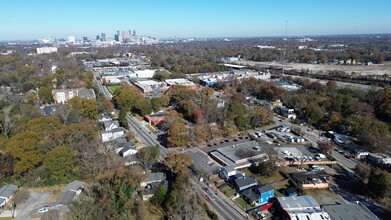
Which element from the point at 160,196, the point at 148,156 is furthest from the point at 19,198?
the point at 160,196

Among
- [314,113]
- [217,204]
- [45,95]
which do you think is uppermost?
[45,95]

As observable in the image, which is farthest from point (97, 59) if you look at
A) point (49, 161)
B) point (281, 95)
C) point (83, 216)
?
point (83, 216)

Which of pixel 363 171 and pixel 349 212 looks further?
pixel 363 171

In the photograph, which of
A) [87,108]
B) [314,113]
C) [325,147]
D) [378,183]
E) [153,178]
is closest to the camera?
[378,183]

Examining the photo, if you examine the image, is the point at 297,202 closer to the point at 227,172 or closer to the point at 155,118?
the point at 227,172

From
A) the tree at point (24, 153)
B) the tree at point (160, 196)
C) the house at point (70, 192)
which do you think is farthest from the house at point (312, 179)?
the tree at point (24, 153)

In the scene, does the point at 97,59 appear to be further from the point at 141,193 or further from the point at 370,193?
the point at 370,193

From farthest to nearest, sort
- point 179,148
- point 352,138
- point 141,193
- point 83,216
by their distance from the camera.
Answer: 1. point 352,138
2. point 179,148
3. point 141,193
4. point 83,216
